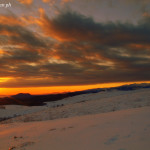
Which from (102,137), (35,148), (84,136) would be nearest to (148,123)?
(102,137)

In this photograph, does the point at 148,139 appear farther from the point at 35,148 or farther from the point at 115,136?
the point at 35,148

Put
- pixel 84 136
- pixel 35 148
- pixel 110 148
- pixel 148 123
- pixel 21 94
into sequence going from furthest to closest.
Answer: pixel 21 94, pixel 148 123, pixel 84 136, pixel 35 148, pixel 110 148

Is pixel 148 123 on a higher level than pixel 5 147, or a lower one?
A: higher

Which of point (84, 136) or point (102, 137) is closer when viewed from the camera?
point (102, 137)

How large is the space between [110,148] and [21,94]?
10706 centimetres

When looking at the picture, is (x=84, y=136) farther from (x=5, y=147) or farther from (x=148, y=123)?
(x=5, y=147)

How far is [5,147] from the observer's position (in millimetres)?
5578

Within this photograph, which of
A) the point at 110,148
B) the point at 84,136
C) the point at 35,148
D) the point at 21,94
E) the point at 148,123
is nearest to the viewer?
the point at 110,148

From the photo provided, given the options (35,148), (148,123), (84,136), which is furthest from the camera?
(148,123)

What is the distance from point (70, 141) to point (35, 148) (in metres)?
1.12

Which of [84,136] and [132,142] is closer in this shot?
[132,142]

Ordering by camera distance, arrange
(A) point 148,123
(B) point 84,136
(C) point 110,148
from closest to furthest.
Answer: (C) point 110,148 → (B) point 84,136 → (A) point 148,123

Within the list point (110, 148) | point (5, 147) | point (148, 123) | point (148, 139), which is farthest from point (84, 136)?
point (5, 147)

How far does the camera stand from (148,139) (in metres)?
4.33
